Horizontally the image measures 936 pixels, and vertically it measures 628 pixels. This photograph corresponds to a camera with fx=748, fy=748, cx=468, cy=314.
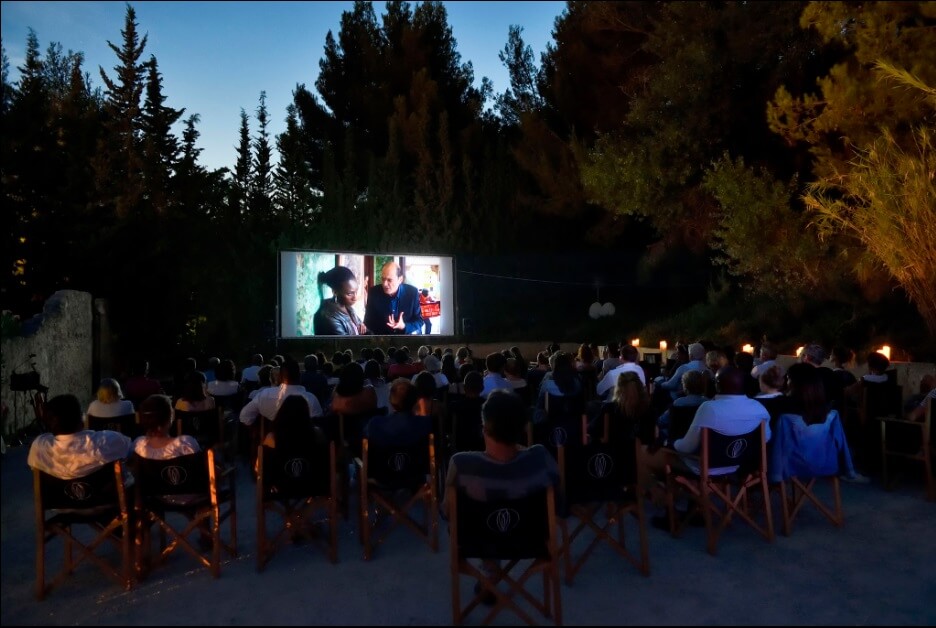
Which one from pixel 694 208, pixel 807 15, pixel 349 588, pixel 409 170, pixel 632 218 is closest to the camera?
pixel 349 588

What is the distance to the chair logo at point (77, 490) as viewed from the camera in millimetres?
3723

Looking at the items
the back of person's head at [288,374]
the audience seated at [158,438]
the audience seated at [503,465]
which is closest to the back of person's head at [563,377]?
the back of person's head at [288,374]

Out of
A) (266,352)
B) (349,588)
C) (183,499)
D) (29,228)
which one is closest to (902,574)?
(349,588)

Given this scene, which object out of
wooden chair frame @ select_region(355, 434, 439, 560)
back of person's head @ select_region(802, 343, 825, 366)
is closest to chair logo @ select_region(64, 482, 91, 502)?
wooden chair frame @ select_region(355, 434, 439, 560)

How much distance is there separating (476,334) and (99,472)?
17522 mm

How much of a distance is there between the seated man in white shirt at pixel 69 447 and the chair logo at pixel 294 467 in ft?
2.79

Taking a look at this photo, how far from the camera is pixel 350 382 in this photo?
562 cm

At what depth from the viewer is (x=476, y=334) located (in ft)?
69.4

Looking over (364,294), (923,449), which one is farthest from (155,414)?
(364,294)

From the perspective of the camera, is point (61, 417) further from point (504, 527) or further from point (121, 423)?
point (504, 527)

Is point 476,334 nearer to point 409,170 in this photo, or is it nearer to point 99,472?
point 409,170

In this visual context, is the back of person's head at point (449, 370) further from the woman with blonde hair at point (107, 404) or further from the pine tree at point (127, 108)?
the pine tree at point (127, 108)

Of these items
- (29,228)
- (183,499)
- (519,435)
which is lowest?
(183,499)

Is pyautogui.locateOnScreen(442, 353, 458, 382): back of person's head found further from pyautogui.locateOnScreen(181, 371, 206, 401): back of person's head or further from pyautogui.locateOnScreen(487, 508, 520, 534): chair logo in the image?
pyautogui.locateOnScreen(487, 508, 520, 534): chair logo
